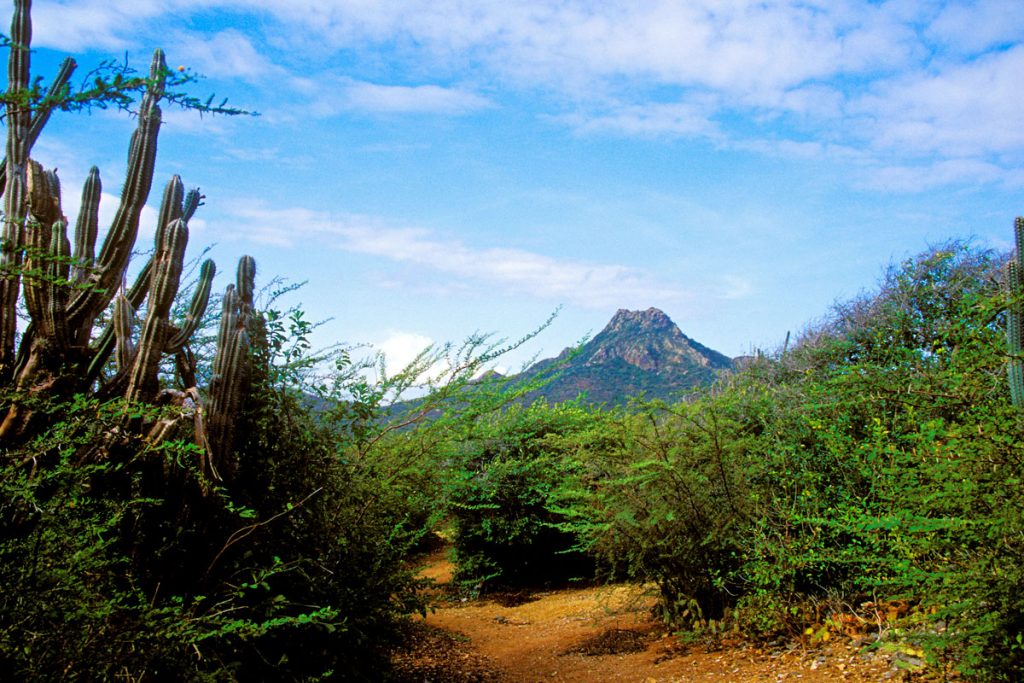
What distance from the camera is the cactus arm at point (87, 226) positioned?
4801 mm

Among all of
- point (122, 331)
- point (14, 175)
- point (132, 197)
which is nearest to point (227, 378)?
point (122, 331)

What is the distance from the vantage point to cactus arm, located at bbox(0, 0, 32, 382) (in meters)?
4.51

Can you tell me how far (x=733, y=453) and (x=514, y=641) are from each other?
333 centimetres

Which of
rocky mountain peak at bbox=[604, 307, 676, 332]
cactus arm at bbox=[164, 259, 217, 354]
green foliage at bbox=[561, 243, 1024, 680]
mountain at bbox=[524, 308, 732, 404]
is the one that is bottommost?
green foliage at bbox=[561, 243, 1024, 680]

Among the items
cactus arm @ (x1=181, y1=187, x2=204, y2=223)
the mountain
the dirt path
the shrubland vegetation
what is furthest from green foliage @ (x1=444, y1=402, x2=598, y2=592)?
the mountain

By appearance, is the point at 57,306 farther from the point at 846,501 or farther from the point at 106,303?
the point at 846,501

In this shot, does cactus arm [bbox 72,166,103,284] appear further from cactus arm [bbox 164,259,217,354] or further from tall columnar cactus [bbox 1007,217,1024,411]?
tall columnar cactus [bbox 1007,217,1024,411]

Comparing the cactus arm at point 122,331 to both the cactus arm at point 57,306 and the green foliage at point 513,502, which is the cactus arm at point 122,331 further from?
the green foliage at point 513,502

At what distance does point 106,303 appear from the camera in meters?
4.71

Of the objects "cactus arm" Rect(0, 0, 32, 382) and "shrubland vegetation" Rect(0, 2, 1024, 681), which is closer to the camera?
"shrubland vegetation" Rect(0, 2, 1024, 681)

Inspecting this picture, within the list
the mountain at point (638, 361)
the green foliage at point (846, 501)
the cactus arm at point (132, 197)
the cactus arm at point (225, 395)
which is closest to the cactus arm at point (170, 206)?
the cactus arm at point (132, 197)

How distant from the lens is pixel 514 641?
819cm

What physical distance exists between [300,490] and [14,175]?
290 cm

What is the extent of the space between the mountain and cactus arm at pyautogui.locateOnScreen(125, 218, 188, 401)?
25.0 m
